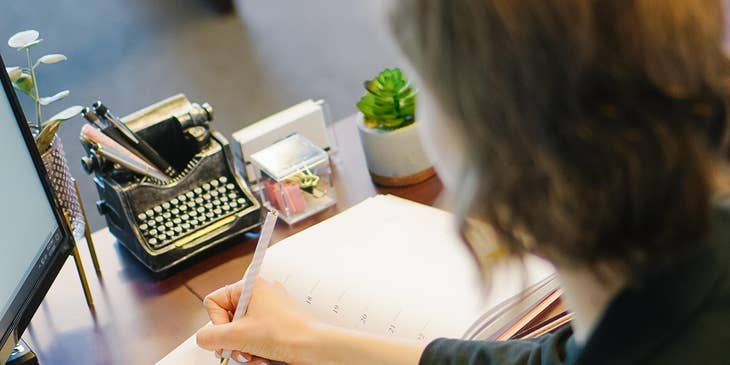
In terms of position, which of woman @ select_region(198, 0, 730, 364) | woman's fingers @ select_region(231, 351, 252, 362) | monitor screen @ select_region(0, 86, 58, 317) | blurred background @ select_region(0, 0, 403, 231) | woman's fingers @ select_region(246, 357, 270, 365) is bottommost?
blurred background @ select_region(0, 0, 403, 231)

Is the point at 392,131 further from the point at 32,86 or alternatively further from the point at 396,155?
the point at 32,86

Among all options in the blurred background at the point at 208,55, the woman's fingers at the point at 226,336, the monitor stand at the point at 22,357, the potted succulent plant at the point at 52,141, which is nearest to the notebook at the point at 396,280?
the woman's fingers at the point at 226,336

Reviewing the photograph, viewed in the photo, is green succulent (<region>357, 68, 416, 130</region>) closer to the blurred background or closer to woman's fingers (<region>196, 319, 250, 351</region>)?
woman's fingers (<region>196, 319, 250, 351</region>)

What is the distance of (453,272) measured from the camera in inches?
39.4

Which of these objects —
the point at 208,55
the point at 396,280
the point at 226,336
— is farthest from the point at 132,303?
the point at 208,55

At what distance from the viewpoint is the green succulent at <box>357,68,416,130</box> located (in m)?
1.21

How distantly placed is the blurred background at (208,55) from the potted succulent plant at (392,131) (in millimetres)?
1096

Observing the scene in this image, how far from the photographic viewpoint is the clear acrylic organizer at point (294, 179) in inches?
48.3

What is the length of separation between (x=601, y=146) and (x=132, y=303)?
2.54 ft

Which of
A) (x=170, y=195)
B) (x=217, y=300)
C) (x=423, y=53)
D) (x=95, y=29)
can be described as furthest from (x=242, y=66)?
(x=423, y=53)

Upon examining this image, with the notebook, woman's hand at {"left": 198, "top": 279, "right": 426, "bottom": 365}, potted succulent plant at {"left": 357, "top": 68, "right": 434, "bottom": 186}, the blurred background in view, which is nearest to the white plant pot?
potted succulent plant at {"left": 357, "top": 68, "right": 434, "bottom": 186}

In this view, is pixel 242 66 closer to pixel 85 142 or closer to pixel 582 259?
pixel 85 142

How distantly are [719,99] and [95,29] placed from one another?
3.07 metres

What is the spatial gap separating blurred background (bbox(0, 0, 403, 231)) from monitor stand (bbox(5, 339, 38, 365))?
112 centimetres
